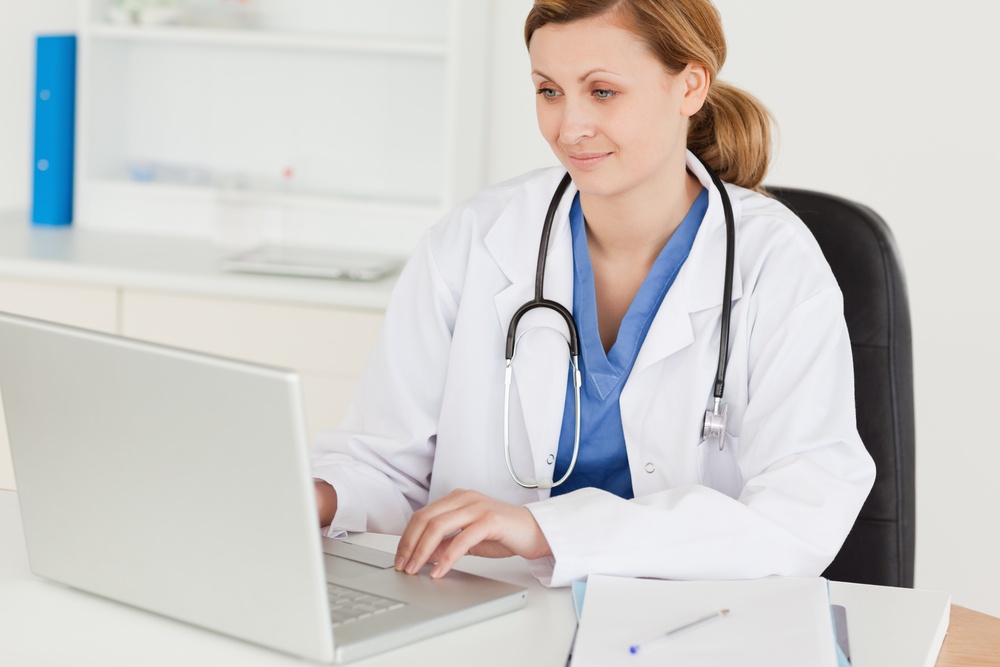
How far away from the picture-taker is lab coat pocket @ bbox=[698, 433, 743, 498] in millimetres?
1387

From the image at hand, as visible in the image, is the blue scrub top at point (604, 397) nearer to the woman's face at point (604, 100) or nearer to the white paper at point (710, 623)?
the woman's face at point (604, 100)

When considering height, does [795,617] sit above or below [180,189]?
below

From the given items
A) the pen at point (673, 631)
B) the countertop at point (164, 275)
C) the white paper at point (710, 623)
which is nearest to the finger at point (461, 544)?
the white paper at point (710, 623)

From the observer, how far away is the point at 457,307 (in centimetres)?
152

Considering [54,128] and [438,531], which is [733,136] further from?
[54,128]

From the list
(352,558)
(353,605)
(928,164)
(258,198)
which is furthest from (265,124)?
(353,605)

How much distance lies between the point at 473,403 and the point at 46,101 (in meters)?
1.66

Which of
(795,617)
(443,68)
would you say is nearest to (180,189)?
(443,68)

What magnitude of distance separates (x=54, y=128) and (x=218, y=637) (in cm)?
206

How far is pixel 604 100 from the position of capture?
1358 millimetres

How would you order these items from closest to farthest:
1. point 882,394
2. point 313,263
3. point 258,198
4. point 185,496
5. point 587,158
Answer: point 185,496, point 587,158, point 882,394, point 313,263, point 258,198

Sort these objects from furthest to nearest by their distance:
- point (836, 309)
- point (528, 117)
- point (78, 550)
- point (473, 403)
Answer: point (528, 117)
point (473, 403)
point (836, 309)
point (78, 550)

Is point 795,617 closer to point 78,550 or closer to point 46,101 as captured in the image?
point 78,550

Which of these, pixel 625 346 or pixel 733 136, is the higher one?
pixel 733 136
